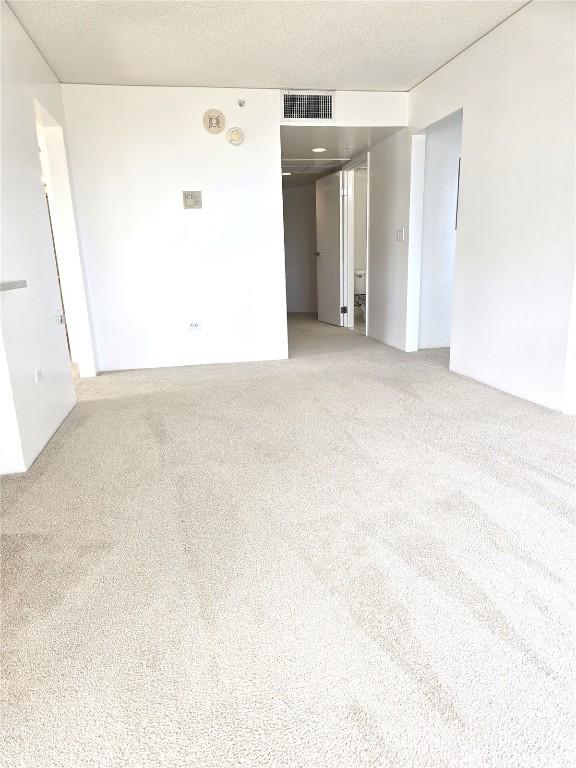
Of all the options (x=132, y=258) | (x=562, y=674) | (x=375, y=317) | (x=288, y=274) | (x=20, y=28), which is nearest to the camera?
(x=562, y=674)

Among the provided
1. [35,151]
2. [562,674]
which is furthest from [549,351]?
[35,151]

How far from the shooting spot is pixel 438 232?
4949mm

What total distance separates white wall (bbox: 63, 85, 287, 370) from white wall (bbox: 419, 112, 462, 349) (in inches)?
59.2

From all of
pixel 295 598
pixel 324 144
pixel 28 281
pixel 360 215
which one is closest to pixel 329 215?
pixel 360 215

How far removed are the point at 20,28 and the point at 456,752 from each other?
4128 mm

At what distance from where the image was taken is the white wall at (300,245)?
8695mm

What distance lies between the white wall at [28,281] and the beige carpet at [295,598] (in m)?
0.23

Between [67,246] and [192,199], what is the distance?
47.6 inches

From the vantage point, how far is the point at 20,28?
3.00 m

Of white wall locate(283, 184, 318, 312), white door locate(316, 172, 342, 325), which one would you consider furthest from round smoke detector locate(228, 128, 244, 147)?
white wall locate(283, 184, 318, 312)

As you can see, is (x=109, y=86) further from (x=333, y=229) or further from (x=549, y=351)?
(x=549, y=351)

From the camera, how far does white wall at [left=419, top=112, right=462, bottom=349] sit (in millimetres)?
4727

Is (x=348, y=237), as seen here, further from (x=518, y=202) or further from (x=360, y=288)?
(x=518, y=202)

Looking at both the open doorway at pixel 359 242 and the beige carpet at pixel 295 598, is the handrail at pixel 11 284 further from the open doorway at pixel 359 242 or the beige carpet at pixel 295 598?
the open doorway at pixel 359 242
